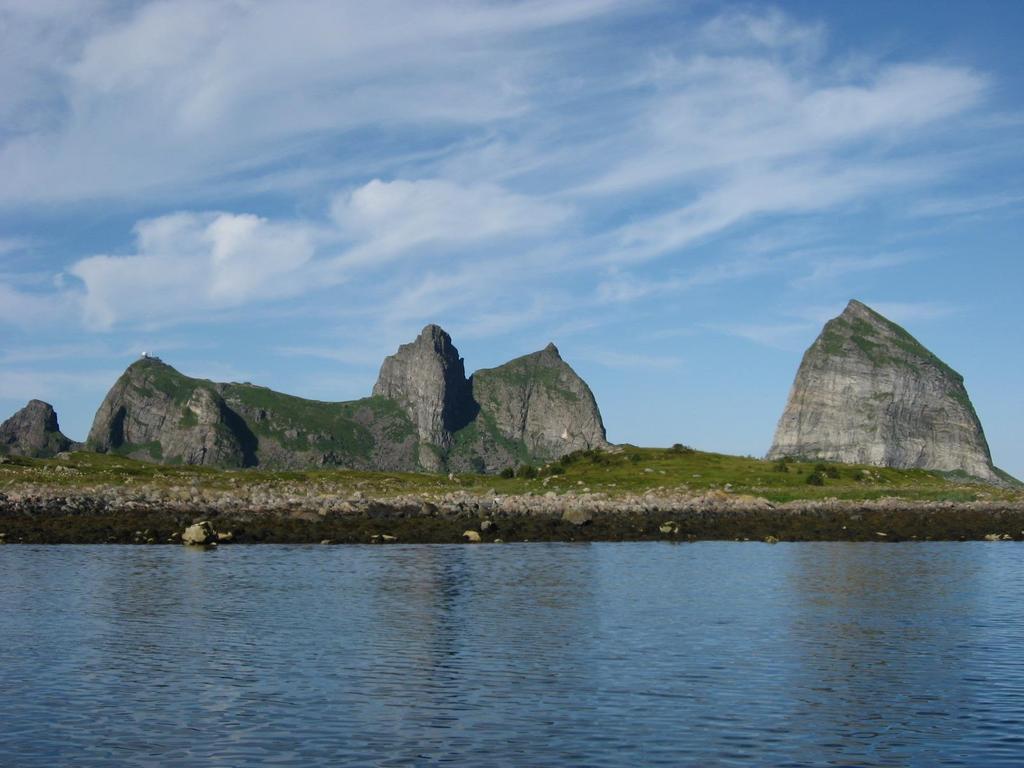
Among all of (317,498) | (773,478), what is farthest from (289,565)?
(773,478)

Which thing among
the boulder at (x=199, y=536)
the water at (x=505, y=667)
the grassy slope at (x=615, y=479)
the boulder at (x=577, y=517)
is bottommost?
the water at (x=505, y=667)

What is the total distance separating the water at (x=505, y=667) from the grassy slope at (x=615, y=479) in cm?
5432

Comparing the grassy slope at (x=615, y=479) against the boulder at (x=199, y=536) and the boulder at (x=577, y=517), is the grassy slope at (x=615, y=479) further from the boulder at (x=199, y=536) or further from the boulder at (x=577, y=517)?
the boulder at (x=199, y=536)

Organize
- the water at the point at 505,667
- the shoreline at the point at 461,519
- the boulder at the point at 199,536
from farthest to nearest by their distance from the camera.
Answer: the shoreline at the point at 461,519, the boulder at the point at 199,536, the water at the point at 505,667

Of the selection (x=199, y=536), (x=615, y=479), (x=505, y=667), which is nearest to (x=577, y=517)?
(x=199, y=536)

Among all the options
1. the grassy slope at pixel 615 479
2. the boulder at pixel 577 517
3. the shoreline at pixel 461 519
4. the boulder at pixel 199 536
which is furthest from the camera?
the grassy slope at pixel 615 479

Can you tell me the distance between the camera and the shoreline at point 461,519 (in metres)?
66.2

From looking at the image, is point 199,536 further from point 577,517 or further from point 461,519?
point 577,517

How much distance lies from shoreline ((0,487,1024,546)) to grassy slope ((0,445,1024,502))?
11.5 m

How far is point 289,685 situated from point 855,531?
192 ft

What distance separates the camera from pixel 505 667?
25.9m

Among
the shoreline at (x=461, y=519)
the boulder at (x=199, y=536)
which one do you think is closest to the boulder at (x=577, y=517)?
the shoreline at (x=461, y=519)

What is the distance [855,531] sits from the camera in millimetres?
74125

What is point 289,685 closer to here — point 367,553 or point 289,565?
point 289,565
